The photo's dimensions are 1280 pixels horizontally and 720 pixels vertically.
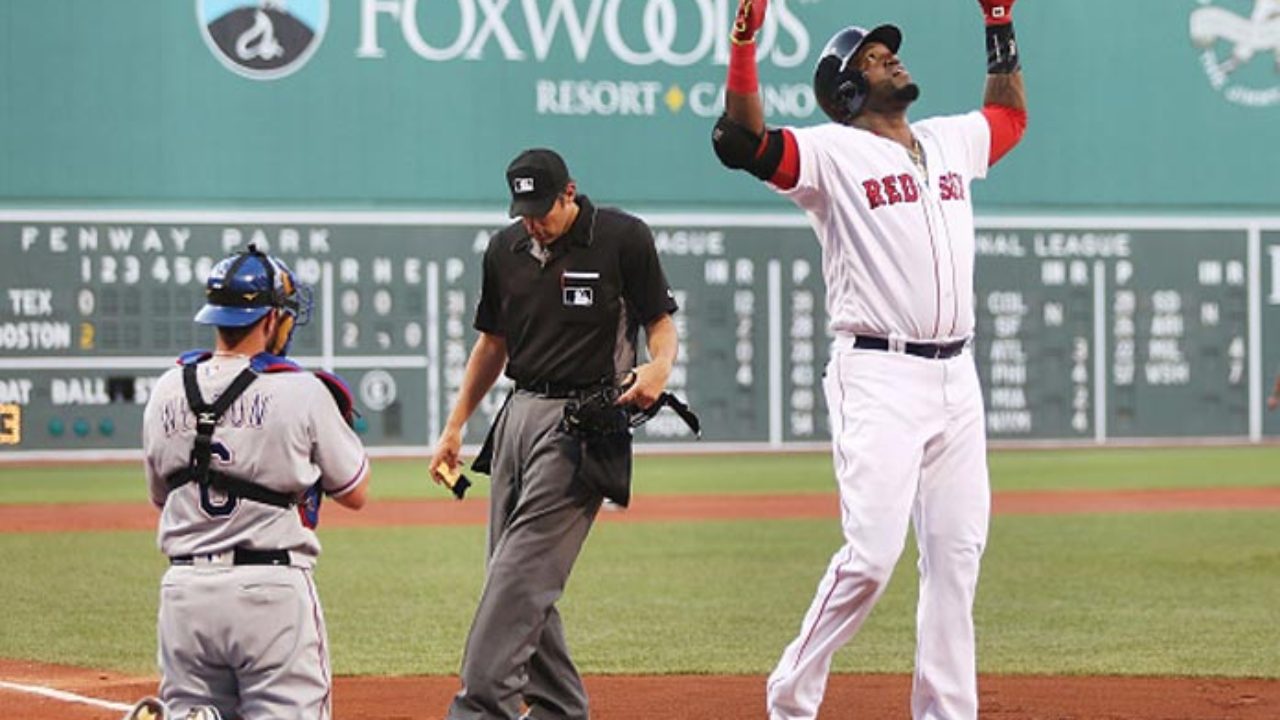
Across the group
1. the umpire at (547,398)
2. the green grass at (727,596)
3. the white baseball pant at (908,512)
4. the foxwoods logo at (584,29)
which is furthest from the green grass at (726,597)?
the foxwoods logo at (584,29)

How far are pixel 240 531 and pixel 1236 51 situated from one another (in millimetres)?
17703

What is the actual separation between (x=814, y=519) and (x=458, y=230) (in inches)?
201

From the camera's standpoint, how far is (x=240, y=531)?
12.7 feet

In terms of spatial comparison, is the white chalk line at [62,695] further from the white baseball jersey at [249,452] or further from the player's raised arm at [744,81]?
the player's raised arm at [744,81]

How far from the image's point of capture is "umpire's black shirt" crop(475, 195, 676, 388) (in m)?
5.24

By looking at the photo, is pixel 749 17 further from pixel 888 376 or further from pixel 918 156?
pixel 888 376

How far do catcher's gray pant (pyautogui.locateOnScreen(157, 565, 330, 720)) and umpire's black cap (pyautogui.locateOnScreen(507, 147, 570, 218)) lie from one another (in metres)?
1.49

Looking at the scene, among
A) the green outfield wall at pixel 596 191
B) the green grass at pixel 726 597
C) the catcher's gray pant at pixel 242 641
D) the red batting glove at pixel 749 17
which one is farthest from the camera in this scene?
the green outfield wall at pixel 596 191

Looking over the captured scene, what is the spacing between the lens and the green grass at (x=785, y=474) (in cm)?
1664

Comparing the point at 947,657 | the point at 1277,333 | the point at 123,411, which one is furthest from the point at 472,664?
the point at 1277,333

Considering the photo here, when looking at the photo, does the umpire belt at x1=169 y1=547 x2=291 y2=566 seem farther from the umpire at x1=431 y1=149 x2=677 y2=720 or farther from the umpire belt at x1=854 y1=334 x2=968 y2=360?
the umpire belt at x1=854 y1=334 x2=968 y2=360

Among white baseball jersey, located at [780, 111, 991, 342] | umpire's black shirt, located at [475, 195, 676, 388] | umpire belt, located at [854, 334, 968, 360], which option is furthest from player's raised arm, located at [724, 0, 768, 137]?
umpire's black shirt, located at [475, 195, 676, 388]

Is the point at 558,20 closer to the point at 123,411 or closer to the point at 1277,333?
the point at 123,411

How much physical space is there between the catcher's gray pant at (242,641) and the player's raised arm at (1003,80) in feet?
7.22
